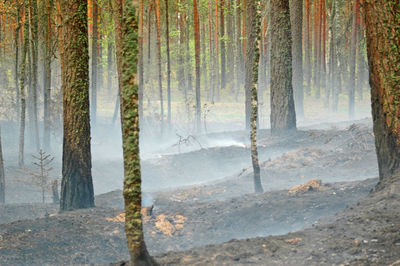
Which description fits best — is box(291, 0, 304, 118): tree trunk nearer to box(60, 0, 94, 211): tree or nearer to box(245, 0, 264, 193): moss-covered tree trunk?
box(245, 0, 264, 193): moss-covered tree trunk

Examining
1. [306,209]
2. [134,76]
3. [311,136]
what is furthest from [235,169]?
[134,76]

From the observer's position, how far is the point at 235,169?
55.6 feet

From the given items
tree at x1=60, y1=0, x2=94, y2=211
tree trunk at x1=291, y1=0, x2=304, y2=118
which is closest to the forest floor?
tree at x1=60, y1=0, x2=94, y2=211

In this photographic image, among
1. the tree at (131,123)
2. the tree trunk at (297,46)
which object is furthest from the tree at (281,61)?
the tree at (131,123)

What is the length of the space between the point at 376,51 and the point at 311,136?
966 cm

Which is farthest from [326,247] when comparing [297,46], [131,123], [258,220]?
[297,46]

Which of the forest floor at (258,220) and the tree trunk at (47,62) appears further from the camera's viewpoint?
the tree trunk at (47,62)

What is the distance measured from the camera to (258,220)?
9094 mm

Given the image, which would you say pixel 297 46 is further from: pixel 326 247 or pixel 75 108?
pixel 326 247

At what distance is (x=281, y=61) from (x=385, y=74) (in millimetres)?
9373

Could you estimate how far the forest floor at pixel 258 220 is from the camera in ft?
19.1

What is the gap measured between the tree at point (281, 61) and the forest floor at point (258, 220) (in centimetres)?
137

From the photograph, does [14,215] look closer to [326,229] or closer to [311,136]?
[326,229]

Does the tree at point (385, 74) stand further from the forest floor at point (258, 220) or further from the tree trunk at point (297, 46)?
the tree trunk at point (297, 46)
